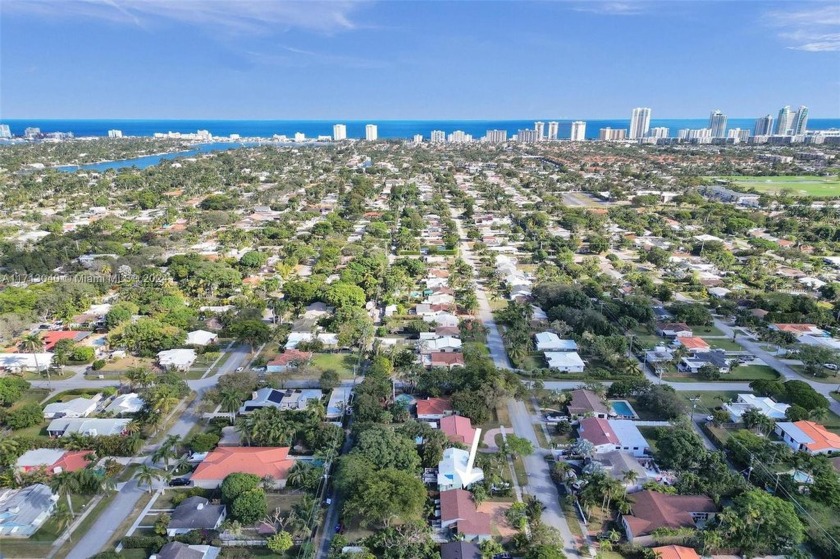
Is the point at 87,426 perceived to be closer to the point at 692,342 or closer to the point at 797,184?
the point at 692,342

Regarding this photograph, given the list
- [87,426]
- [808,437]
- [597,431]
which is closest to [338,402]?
[87,426]

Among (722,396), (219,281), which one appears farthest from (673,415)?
(219,281)

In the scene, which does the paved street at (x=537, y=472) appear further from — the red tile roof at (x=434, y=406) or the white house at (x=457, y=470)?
the red tile roof at (x=434, y=406)

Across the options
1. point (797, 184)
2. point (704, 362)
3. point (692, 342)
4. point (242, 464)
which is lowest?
point (242, 464)

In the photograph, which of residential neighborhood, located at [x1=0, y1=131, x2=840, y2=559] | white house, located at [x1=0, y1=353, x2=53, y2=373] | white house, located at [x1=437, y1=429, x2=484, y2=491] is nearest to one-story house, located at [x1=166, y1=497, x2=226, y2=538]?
residential neighborhood, located at [x1=0, y1=131, x2=840, y2=559]

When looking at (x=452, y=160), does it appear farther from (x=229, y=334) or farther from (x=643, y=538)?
(x=643, y=538)

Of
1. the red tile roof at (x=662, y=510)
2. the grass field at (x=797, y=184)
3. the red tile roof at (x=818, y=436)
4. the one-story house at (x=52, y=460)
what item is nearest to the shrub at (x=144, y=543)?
the one-story house at (x=52, y=460)
